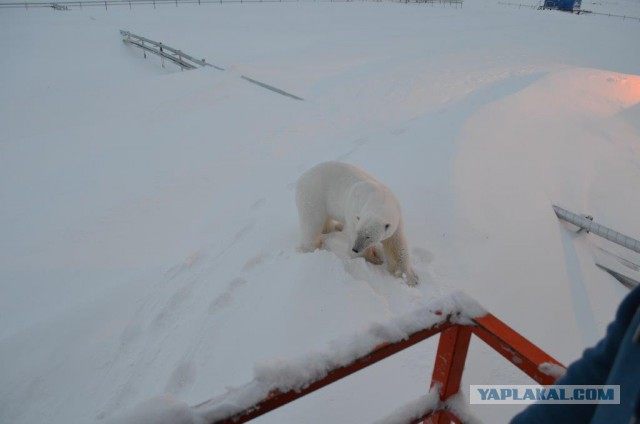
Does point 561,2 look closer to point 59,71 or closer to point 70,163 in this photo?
point 59,71

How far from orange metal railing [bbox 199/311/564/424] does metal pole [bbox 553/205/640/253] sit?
3.50 metres

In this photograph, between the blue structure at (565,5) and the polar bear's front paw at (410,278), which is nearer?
the polar bear's front paw at (410,278)

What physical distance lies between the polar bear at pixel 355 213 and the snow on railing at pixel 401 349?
1782mm

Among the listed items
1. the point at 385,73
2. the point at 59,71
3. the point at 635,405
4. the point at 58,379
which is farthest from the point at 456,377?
the point at 59,71

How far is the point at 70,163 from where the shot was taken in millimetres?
6773

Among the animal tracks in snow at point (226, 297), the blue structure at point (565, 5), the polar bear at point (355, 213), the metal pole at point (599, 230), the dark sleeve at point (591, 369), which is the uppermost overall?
the blue structure at point (565, 5)

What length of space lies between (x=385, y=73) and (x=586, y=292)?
8574 millimetres

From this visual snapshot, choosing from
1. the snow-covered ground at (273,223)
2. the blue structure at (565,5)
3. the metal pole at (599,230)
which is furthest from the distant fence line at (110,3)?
the metal pole at (599,230)

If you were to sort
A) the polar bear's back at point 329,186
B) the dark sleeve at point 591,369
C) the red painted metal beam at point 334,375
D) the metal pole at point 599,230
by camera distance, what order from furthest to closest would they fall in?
the metal pole at point 599,230, the polar bear's back at point 329,186, the red painted metal beam at point 334,375, the dark sleeve at point 591,369

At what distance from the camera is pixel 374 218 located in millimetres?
3154

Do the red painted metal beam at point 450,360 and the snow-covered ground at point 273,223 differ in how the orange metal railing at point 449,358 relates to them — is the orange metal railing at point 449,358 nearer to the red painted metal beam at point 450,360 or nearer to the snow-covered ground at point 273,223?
the red painted metal beam at point 450,360

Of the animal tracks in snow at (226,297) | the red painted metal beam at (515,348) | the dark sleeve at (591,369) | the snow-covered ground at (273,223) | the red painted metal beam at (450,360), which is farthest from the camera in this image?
the animal tracks in snow at (226,297)

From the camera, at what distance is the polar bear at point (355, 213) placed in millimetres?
3213

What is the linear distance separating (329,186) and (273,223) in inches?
43.0
